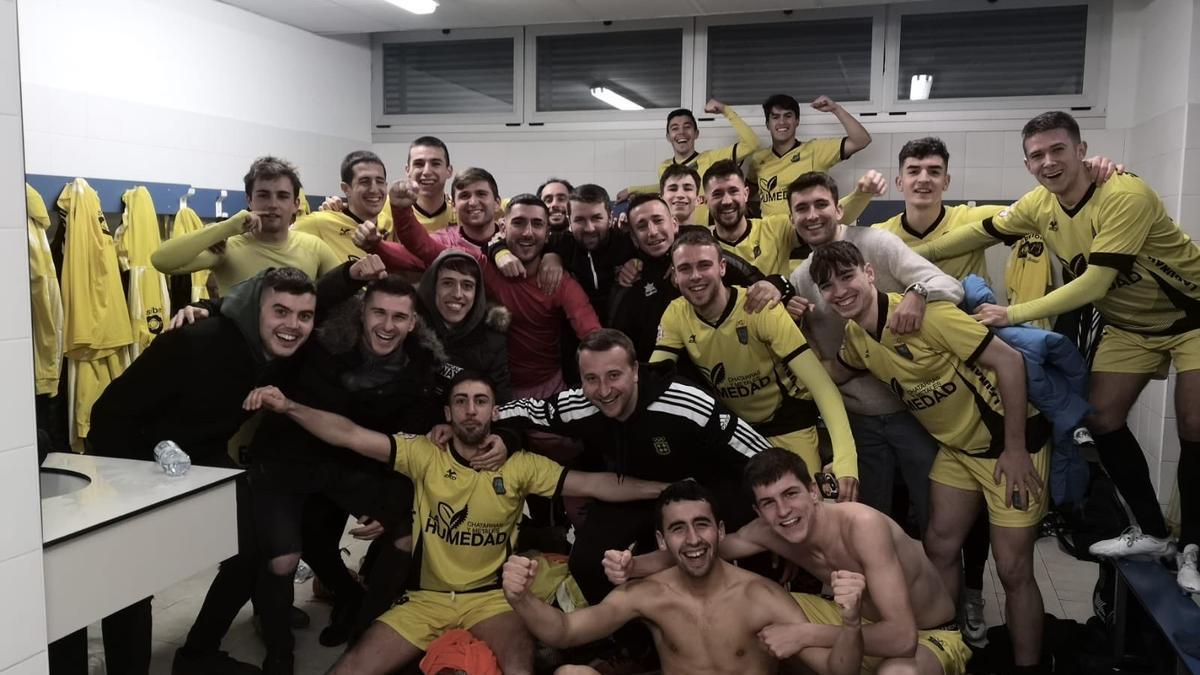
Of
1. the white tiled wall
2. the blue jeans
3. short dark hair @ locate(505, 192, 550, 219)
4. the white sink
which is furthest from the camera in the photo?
short dark hair @ locate(505, 192, 550, 219)

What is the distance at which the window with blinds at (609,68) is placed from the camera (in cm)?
654

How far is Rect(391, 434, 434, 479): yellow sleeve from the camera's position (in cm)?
310

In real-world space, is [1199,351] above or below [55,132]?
below

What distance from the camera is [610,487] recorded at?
3.15 meters

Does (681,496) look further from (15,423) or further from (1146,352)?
(1146,352)

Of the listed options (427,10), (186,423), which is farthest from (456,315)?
(427,10)

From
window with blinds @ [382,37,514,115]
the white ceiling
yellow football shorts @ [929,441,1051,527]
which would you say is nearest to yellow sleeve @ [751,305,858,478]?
yellow football shorts @ [929,441,1051,527]

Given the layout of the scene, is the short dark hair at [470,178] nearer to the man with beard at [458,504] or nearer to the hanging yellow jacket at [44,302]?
the man with beard at [458,504]

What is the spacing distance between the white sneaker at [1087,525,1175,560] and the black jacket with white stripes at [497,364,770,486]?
A: 126 cm

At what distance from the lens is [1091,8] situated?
5664 mm

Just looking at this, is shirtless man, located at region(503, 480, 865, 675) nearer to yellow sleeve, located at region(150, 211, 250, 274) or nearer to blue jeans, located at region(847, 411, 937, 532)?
blue jeans, located at region(847, 411, 937, 532)

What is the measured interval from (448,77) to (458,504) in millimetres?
4867

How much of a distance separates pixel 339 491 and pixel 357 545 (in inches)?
56.2

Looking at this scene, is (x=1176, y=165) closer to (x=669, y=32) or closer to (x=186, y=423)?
(x=669, y=32)
